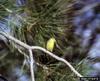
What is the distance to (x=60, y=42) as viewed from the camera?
131cm

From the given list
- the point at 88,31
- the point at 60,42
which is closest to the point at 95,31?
the point at 88,31

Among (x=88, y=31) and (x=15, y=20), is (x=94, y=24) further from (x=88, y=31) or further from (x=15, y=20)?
(x=15, y=20)

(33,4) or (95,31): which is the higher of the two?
(33,4)

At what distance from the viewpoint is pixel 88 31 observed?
1986 millimetres

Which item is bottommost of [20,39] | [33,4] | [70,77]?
[70,77]

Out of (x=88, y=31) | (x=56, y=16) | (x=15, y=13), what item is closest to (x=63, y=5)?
(x=56, y=16)

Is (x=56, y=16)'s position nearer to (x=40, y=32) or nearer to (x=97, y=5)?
(x=40, y=32)

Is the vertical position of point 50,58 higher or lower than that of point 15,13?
lower

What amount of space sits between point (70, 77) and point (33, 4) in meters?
0.23

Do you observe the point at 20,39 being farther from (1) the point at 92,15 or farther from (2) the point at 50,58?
(1) the point at 92,15

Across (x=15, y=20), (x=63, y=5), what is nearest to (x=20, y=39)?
(x=15, y=20)

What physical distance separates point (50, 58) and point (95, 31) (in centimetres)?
75

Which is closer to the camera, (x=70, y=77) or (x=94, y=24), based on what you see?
(x=70, y=77)

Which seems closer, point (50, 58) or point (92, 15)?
point (50, 58)
